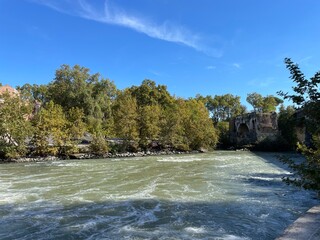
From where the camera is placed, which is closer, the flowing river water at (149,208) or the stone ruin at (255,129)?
the flowing river water at (149,208)

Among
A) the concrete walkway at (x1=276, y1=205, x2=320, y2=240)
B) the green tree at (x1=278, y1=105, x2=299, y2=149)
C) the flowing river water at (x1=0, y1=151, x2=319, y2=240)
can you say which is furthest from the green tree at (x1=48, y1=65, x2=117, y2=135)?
the concrete walkway at (x1=276, y1=205, x2=320, y2=240)

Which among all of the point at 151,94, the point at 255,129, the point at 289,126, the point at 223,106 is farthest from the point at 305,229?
the point at 223,106

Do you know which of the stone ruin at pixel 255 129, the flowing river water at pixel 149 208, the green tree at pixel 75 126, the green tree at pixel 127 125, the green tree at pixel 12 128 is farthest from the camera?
the stone ruin at pixel 255 129

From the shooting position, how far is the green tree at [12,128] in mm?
28828

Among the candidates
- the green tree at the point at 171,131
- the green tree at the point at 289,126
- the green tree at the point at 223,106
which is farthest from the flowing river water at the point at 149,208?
the green tree at the point at 223,106

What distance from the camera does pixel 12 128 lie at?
2939 centimetres

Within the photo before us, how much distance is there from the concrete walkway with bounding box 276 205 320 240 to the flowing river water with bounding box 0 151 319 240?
51.2 inches

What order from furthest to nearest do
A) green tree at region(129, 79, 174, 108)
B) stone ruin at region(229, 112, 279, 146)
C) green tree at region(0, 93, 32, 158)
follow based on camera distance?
green tree at region(129, 79, 174, 108) → stone ruin at region(229, 112, 279, 146) → green tree at region(0, 93, 32, 158)

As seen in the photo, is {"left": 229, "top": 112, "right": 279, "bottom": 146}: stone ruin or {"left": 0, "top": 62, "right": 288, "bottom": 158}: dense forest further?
{"left": 229, "top": 112, "right": 279, "bottom": 146}: stone ruin

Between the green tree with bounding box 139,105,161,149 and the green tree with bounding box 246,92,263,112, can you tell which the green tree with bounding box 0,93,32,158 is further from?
the green tree with bounding box 246,92,263,112

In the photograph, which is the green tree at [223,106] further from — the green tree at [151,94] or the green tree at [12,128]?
the green tree at [12,128]

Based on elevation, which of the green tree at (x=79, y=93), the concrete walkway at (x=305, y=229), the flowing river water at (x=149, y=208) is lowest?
the flowing river water at (x=149, y=208)

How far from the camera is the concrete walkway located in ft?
15.9

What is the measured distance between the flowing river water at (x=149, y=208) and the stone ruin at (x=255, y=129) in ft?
126
